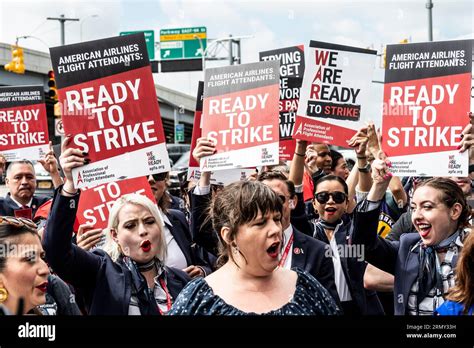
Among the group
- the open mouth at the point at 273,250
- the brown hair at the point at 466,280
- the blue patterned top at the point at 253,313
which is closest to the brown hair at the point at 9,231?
the blue patterned top at the point at 253,313

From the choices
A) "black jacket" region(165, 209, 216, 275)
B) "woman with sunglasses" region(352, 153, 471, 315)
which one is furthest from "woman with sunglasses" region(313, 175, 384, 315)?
"black jacket" region(165, 209, 216, 275)

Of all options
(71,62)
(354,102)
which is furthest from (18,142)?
(354,102)

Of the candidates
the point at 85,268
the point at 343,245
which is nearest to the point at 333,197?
the point at 343,245

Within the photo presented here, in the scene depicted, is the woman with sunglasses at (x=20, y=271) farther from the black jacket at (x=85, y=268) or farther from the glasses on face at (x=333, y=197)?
the glasses on face at (x=333, y=197)

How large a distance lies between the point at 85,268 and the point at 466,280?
74.6 inches

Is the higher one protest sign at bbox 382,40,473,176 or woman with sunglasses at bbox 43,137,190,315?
protest sign at bbox 382,40,473,176

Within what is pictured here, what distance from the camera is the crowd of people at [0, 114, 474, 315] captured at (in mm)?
3188

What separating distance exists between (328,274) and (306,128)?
1854mm

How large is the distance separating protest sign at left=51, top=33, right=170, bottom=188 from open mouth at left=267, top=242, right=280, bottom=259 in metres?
2.02

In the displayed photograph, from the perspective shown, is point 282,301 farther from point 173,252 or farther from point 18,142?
point 18,142

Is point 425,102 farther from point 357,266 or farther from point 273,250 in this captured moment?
point 273,250

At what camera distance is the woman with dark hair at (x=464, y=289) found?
11.1ft

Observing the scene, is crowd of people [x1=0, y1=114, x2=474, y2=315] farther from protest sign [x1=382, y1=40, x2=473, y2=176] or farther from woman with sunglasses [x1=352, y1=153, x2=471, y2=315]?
protest sign [x1=382, y1=40, x2=473, y2=176]

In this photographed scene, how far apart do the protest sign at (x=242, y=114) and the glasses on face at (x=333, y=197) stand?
1.43ft
